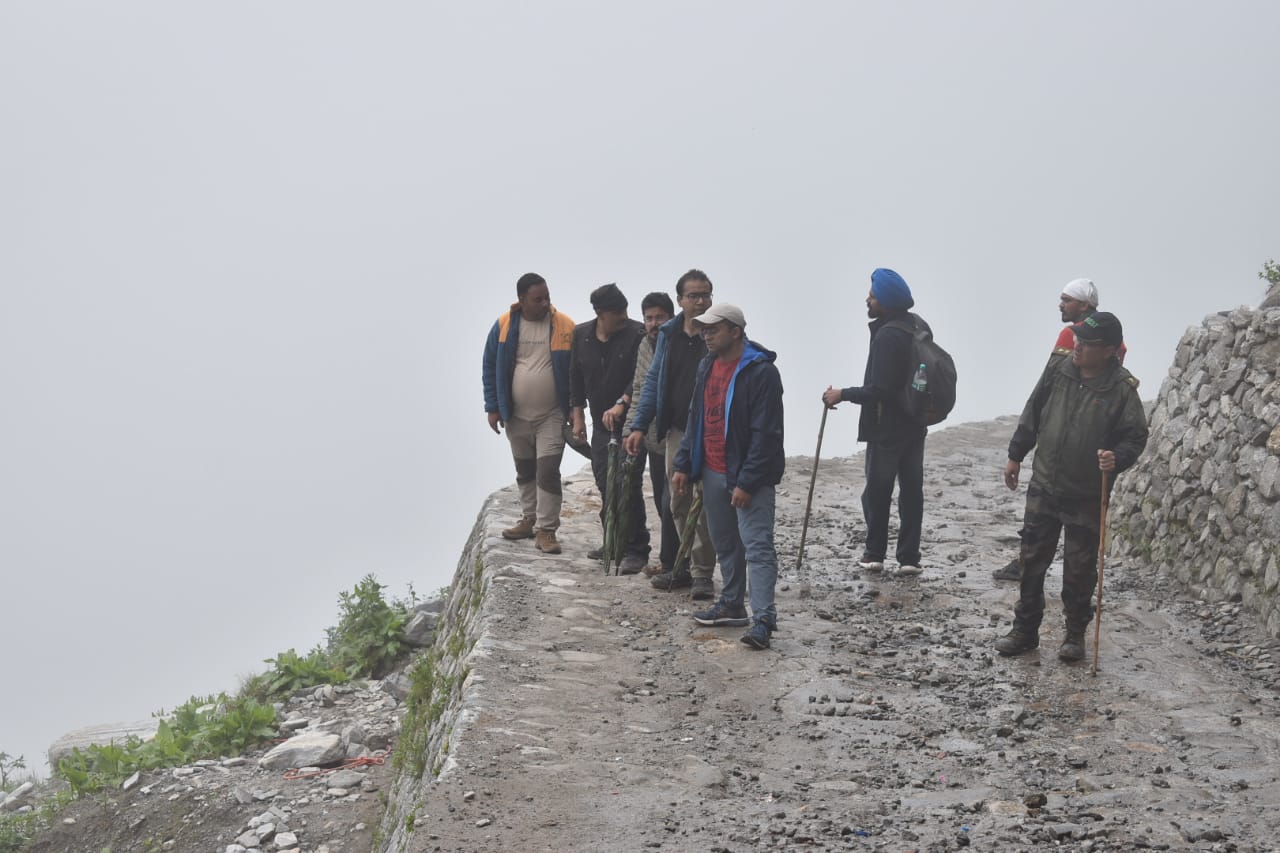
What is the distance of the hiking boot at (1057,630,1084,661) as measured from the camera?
7.31 meters

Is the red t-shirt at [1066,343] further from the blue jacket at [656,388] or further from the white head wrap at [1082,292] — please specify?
the blue jacket at [656,388]

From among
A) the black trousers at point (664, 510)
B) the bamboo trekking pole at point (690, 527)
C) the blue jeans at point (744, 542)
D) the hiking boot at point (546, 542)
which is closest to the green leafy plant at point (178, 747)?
the hiking boot at point (546, 542)

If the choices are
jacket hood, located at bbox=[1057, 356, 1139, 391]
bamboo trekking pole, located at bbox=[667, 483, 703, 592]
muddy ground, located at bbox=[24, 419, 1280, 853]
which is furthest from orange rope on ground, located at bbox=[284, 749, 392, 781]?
jacket hood, located at bbox=[1057, 356, 1139, 391]

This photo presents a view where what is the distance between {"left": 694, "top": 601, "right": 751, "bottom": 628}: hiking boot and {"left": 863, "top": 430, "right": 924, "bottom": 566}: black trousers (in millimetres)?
1826

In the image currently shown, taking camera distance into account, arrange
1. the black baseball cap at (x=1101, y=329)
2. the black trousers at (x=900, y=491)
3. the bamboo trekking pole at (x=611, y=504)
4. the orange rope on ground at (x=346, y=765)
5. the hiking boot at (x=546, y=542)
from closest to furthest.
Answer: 1. the black baseball cap at (x=1101, y=329)
2. the orange rope on ground at (x=346, y=765)
3. the bamboo trekking pole at (x=611, y=504)
4. the black trousers at (x=900, y=491)
5. the hiking boot at (x=546, y=542)

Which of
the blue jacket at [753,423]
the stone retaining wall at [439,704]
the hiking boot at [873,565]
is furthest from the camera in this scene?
the hiking boot at [873,565]

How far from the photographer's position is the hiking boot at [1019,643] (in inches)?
295

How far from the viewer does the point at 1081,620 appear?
24.0ft

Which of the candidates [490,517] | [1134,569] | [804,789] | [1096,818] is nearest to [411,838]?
[804,789]

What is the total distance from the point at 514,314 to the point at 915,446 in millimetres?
3267

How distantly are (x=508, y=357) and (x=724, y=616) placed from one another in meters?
2.85

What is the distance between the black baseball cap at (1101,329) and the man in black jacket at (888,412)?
194cm

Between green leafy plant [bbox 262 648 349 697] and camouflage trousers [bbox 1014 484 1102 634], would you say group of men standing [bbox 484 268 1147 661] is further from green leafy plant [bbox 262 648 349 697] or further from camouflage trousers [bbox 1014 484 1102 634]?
green leafy plant [bbox 262 648 349 697]

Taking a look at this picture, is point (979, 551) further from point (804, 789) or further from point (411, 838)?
point (411, 838)
